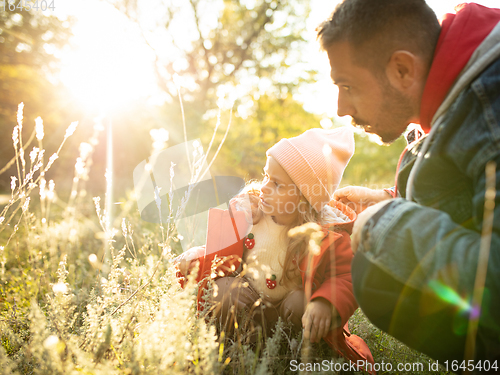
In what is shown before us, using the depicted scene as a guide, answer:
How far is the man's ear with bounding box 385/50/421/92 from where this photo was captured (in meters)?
1.53

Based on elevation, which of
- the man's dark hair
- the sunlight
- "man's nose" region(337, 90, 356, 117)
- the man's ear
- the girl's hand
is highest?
the sunlight

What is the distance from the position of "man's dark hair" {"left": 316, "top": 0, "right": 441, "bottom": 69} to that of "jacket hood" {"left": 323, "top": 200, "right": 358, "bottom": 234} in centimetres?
115

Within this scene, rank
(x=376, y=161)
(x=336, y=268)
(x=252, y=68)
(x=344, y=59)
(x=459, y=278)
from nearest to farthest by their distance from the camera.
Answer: (x=459, y=278)
(x=344, y=59)
(x=336, y=268)
(x=376, y=161)
(x=252, y=68)

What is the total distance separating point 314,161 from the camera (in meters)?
2.35

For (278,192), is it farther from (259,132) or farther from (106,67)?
(259,132)

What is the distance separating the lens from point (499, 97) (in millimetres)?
1130

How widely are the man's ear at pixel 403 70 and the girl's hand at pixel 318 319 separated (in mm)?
1296

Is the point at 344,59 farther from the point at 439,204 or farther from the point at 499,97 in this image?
the point at 439,204

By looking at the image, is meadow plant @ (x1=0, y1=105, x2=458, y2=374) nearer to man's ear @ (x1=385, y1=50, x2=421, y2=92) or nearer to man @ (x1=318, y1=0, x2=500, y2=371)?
man @ (x1=318, y1=0, x2=500, y2=371)

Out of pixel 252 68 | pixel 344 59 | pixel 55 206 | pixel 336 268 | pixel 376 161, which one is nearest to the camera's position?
pixel 344 59

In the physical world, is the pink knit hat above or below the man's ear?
below

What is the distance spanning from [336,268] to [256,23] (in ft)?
47.1

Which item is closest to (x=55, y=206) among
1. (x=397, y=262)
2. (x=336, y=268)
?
(x=336, y=268)

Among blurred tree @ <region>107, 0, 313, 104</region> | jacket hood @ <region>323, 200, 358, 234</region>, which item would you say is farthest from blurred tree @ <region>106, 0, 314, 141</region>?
jacket hood @ <region>323, 200, 358, 234</region>
